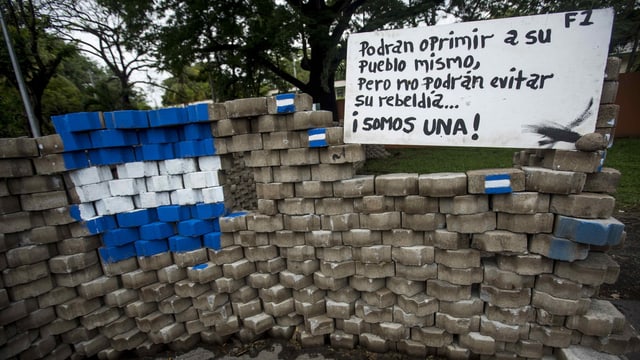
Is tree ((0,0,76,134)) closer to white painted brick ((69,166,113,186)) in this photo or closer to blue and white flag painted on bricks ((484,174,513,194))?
white painted brick ((69,166,113,186))

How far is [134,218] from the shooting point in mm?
2717

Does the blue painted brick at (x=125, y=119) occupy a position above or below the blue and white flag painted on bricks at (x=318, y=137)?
above

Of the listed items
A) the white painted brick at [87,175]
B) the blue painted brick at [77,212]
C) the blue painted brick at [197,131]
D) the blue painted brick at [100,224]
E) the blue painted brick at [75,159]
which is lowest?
the blue painted brick at [100,224]

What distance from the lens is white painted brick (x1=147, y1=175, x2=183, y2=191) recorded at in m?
2.69

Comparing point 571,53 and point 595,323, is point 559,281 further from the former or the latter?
point 571,53

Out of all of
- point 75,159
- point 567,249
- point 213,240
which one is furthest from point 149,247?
point 567,249

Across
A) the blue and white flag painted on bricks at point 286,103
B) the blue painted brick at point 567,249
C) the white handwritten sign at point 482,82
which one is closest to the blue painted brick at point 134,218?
the blue and white flag painted on bricks at point 286,103

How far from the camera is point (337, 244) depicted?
2.60 m

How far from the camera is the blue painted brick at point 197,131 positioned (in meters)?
2.60

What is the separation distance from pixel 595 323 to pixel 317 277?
7.16 feet

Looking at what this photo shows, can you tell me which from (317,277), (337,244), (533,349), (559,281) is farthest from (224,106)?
(533,349)

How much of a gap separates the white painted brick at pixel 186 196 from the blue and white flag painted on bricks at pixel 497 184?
2.49 meters

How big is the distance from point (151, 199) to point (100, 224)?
51cm

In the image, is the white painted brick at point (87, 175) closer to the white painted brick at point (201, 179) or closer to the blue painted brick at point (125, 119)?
the blue painted brick at point (125, 119)
